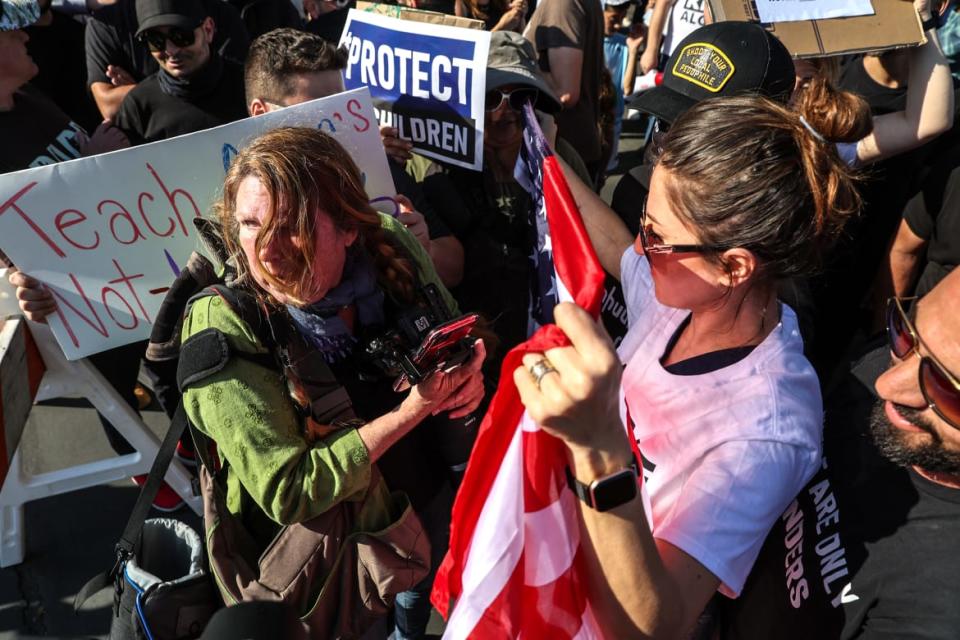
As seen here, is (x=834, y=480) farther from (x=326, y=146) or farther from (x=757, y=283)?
(x=326, y=146)

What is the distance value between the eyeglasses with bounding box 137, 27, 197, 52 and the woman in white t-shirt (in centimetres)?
240

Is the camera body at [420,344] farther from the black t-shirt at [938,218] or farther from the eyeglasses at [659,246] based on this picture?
the black t-shirt at [938,218]

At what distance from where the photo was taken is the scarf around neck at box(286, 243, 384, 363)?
1597mm

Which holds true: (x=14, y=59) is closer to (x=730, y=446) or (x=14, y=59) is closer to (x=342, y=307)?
(x=342, y=307)

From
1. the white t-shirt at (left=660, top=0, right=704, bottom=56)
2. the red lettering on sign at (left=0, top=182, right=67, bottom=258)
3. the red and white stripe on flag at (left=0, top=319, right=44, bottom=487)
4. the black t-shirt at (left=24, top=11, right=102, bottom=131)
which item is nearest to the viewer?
the red lettering on sign at (left=0, top=182, right=67, bottom=258)

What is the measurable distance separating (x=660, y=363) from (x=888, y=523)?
0.53m

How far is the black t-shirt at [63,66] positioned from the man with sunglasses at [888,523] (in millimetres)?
4318

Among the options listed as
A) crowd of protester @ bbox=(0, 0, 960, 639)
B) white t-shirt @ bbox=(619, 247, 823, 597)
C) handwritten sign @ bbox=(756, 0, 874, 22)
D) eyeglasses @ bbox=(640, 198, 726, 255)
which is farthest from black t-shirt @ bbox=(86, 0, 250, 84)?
white t-shirt @ bbox=(619, 247, 823, 597)

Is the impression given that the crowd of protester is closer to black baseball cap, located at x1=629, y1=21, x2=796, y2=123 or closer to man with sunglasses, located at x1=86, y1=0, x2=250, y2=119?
black baseball cap, located at x1=629, y1=21, x2=796, y2=123

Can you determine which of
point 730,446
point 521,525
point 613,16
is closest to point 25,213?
point 521,525

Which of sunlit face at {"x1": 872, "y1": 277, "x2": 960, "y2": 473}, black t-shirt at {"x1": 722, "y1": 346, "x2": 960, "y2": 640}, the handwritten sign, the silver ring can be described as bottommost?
black t-shirt at {"x1": 722, "y1": 346, "x2": 960, "y2": 640}

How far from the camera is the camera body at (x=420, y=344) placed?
1530 mm

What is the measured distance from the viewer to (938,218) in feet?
8.15

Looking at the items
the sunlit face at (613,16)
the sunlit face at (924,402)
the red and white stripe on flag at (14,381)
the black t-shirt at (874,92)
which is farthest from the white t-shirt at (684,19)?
the red and white stripe on flag at (14,381)
